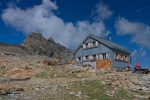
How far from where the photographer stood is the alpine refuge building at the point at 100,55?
5431cm

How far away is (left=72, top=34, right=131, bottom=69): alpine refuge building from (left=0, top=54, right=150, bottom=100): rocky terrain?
15463 millimetres

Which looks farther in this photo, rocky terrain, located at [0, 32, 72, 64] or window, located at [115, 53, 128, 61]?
rocky terrain, located at [0, 32, 72, 64]

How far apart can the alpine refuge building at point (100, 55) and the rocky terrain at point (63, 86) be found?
15.5 meters

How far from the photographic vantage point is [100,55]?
184 feet

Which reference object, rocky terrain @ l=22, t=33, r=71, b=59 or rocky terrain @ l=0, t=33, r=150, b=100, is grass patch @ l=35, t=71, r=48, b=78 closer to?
rocky terrain @ l=0, t=33, r=150, b=100

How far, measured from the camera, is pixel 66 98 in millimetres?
23750

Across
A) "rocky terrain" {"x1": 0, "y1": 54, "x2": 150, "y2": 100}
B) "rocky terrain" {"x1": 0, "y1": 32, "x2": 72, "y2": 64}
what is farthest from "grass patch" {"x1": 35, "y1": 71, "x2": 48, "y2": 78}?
"rocky terrain" {"x1": 0, "y1": 32, "x2": 72, "y2": 64}

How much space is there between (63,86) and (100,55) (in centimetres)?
2908

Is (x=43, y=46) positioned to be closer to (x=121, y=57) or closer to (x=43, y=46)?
(x=43, y=46)

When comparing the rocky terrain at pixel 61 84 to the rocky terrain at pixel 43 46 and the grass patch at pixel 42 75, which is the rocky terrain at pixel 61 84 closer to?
the grass patch at pixel 42 75

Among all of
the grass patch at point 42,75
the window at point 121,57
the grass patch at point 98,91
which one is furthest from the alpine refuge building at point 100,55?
the grass patch at point 98,91

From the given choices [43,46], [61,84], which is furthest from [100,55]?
[43,46]

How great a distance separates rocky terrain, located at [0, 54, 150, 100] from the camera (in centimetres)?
2467

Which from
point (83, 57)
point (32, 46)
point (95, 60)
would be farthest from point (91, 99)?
point (32, 46)
